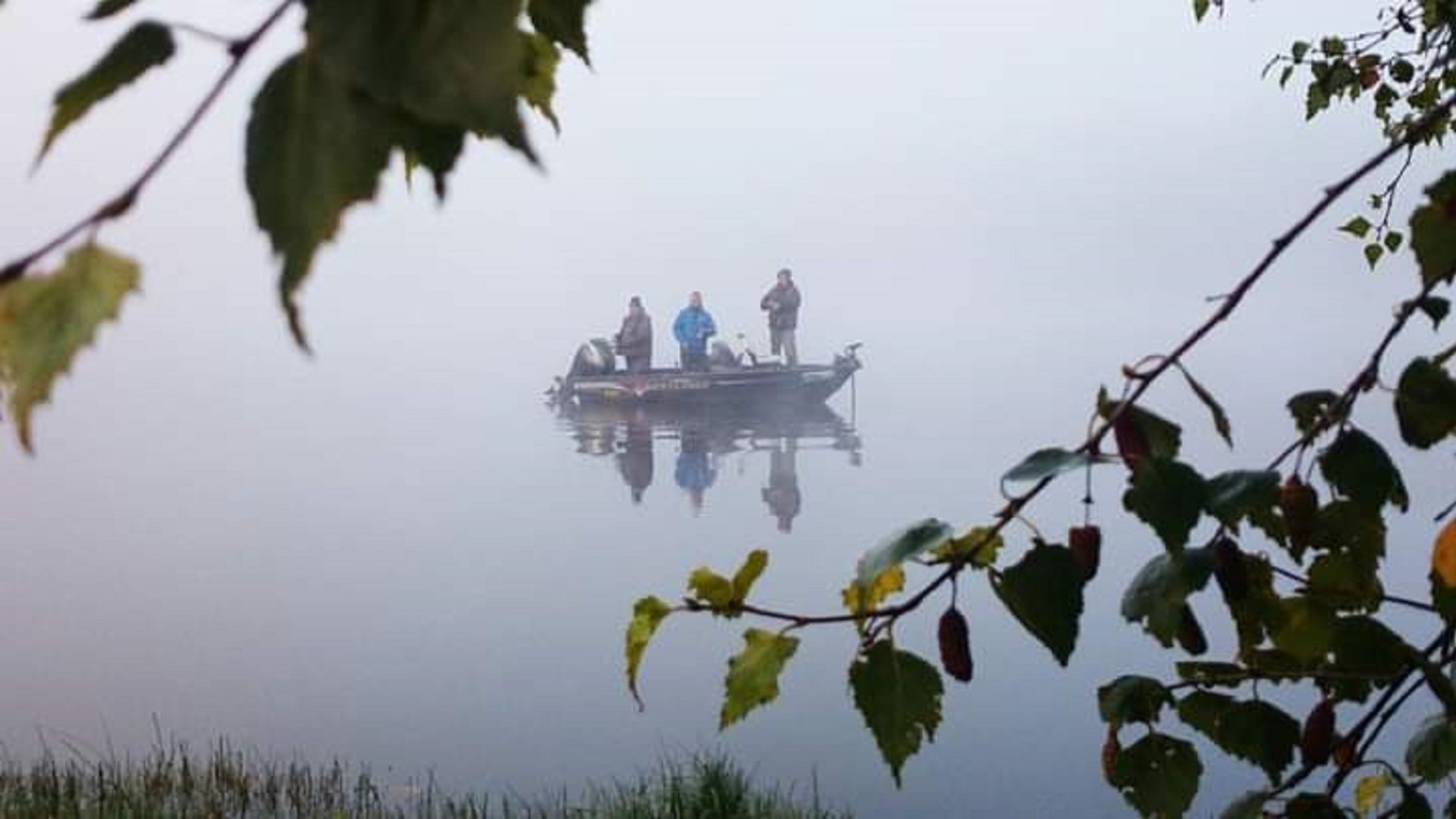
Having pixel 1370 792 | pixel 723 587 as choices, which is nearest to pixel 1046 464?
pixel 723 587

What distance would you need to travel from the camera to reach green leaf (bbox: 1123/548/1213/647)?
43 centimetres

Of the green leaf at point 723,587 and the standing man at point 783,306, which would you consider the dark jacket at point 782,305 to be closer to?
the standing man at point 783,306

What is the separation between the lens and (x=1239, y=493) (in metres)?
0.41

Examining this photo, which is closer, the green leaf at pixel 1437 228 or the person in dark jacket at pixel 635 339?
the green leaf at pixel 1437 228

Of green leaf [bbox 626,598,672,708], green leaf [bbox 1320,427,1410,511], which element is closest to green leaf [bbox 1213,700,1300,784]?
green leaf [bbox 1320,427,1410,511]

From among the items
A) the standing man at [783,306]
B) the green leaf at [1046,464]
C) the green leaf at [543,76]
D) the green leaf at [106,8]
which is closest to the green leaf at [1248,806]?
the green leaf at [1046,464]

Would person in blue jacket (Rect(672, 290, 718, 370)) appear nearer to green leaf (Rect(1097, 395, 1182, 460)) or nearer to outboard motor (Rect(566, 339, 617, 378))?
outboard motor (Rect(566, 339, 617, 378))

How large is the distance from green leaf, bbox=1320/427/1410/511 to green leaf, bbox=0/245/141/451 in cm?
37

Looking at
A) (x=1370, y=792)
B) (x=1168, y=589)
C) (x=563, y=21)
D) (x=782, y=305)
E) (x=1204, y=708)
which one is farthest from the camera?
(x=782, y=305)

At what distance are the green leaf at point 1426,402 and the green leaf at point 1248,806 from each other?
0.48 ft

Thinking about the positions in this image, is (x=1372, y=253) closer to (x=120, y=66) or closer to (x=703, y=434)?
(x=120, y=66)

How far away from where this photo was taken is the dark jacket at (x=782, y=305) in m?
7.45

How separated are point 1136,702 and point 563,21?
330 millimetres

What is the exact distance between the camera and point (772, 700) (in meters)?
0.40
